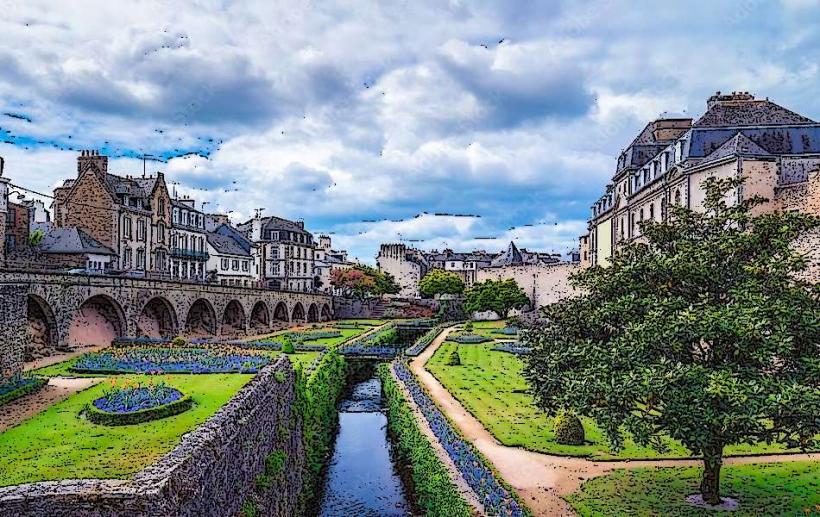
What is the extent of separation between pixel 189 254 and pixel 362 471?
4632 centimetres

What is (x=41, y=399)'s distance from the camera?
1980 cm

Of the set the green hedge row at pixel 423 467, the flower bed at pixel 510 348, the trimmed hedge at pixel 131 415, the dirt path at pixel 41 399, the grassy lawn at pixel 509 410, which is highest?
the trimmed hedge at pixel 131 415

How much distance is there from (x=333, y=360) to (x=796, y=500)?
2434 centimetres

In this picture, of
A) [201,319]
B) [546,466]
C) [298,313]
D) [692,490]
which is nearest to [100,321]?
A: [201,319]

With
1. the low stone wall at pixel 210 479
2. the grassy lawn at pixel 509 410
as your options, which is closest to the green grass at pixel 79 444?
the low stone wall at pixel 210 479

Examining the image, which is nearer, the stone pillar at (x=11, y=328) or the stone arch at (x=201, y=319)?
the stone pillar at (x=11, y=328)

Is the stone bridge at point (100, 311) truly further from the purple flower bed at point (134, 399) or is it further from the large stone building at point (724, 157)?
the large stone building at point (724, 157)

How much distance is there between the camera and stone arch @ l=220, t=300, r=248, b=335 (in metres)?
58.6

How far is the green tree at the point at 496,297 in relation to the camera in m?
81.8

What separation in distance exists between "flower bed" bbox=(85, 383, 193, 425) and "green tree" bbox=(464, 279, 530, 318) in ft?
213

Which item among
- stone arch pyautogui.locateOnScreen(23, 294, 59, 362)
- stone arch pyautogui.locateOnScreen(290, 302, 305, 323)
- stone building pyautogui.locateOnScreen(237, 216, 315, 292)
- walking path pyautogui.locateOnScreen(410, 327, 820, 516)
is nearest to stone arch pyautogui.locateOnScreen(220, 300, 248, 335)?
stone arch pyautogui.locateOnScreen(290, 302, 305, 323)

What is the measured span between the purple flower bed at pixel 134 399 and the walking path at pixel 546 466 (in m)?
8.88

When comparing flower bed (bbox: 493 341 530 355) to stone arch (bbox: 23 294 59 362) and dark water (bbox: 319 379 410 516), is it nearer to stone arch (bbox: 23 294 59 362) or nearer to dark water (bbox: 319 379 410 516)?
dark water (bbox: 319 379 410 516)

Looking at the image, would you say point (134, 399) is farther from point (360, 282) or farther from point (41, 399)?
point (360, 282)
